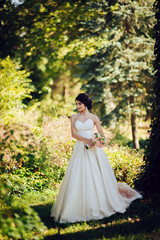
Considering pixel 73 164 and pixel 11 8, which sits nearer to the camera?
pixel 73 164

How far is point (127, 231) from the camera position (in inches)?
160

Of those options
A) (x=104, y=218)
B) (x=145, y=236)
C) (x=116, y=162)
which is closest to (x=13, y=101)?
(x=116, y=162)

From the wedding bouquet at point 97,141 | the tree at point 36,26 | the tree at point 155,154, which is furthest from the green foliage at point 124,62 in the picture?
the wedding bouquet at point 97,141

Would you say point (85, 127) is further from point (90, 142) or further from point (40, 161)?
point (40, 161)

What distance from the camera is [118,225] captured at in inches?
168

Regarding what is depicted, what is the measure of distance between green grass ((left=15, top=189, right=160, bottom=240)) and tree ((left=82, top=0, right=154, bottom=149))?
7.35 metres

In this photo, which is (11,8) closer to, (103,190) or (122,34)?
(122,34)

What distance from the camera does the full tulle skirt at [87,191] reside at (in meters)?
4.45

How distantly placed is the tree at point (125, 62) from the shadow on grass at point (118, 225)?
7.28 meters

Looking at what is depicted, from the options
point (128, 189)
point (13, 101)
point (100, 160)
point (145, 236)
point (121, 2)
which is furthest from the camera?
point (121, 2)

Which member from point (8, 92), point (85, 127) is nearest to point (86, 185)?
point (85, 127)

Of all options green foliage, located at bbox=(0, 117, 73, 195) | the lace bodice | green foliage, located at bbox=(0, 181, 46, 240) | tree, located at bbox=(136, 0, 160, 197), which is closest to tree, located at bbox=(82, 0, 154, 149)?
green foliage, located at bbox=(0, 117, 73, 195)

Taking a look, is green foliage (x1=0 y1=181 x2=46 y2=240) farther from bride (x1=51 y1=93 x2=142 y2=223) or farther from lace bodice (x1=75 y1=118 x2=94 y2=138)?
lace bodice (x1=75 y1=118 x2=94 y2=138)

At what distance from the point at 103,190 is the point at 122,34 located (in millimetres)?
9267
